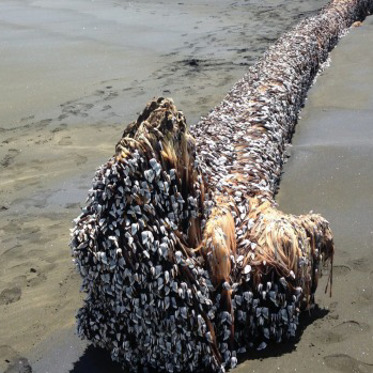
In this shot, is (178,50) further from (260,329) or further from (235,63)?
(260,329)

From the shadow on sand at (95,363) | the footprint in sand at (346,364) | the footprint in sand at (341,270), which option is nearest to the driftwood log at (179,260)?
the shadow on sand at (95,363)

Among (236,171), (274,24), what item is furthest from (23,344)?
(274,24)

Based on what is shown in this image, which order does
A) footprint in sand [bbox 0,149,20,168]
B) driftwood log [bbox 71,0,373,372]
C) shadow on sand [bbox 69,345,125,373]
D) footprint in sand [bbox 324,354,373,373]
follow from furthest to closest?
footprint in sand [bbox 0,149,20,168] → shadow on sand [bbox 69,345,125,373] → footprint in sand [bbox 324,354,373,373] → driftwood log [bbox 71,0,373,372]

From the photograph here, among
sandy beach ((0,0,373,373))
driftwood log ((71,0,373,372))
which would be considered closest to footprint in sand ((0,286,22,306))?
sandy beach ((0,0,373,373))

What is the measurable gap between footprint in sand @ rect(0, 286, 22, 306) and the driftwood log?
3.22 ft

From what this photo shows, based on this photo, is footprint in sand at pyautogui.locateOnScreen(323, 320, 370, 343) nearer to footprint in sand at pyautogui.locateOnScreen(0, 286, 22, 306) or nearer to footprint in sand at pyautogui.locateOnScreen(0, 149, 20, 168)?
footprint in sand at pyautogui.locateOnScreen(0, 286, 22, 306)

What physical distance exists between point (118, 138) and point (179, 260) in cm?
388

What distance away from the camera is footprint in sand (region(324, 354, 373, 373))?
2.93 meters

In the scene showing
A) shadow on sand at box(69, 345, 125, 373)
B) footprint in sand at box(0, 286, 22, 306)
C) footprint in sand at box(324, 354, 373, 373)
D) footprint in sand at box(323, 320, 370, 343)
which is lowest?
shadow on sand at box(69, 345, 125, 373)

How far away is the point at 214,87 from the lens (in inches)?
317

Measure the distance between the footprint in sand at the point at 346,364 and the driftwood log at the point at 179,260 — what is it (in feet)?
0.88

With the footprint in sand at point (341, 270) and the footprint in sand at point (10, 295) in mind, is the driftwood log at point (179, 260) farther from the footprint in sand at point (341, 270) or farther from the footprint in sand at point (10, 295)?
the footprint in sand at point (10, 295)

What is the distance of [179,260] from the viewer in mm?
2785

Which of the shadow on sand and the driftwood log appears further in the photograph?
the shadow on sand
